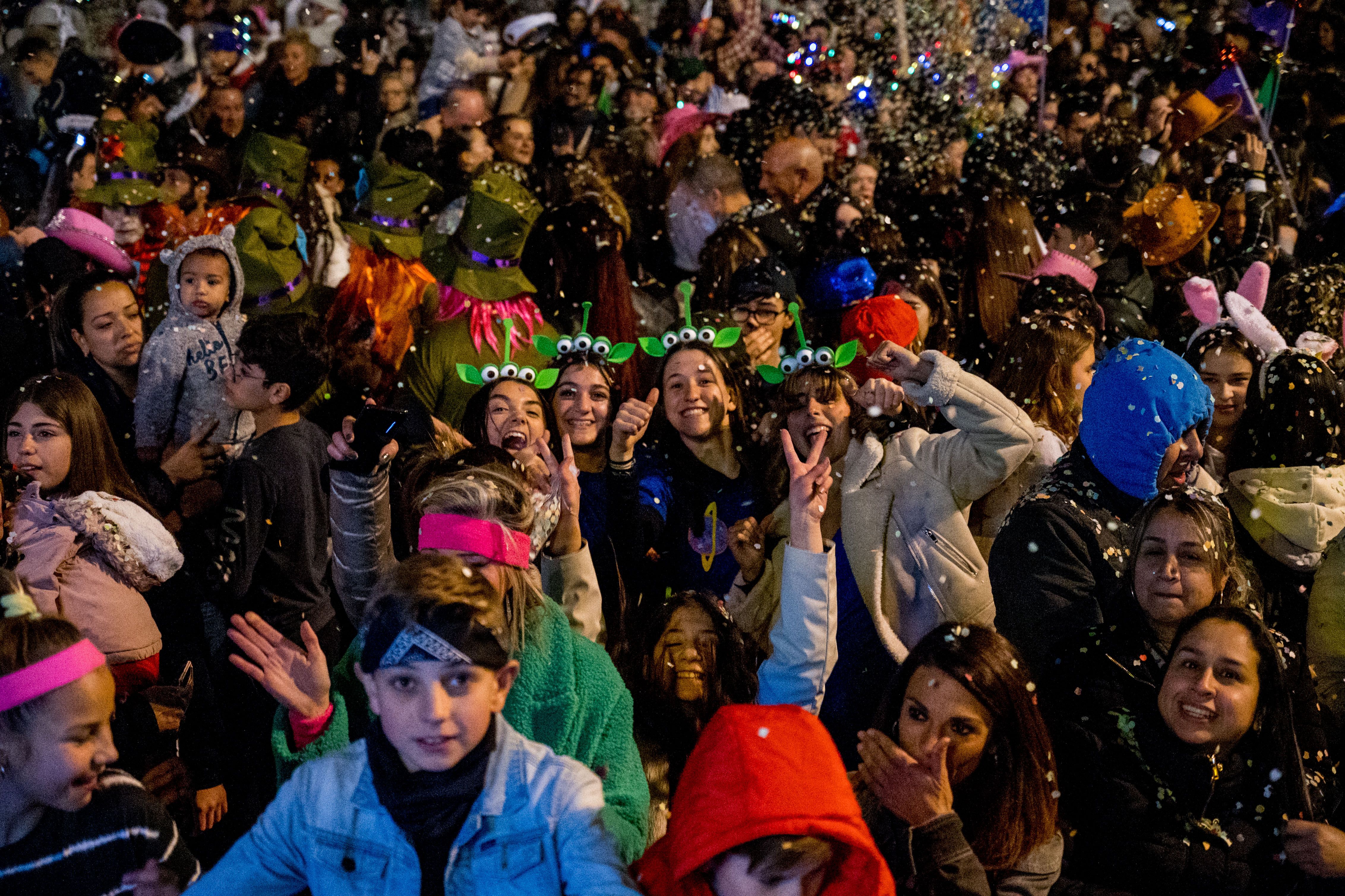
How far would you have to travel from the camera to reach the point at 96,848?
7.17 ft

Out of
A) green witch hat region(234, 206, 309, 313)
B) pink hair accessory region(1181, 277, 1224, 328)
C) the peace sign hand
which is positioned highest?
green witch hat region(234, 206, 309, 313)

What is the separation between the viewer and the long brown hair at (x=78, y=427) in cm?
346

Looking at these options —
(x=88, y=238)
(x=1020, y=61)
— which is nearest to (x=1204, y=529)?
(x=88, y=238)

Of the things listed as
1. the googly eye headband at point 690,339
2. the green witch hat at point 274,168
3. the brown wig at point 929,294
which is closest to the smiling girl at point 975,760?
the googly eye headband at point 690,339

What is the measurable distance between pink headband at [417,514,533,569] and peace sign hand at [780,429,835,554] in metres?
0.71

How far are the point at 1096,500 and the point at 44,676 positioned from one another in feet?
8.66

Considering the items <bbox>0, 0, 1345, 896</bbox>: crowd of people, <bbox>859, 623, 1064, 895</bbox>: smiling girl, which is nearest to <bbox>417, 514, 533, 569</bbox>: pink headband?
<bbox>0, 0, 1345, 896</bbox>: crowd of people

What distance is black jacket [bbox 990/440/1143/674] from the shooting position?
10.0 feet

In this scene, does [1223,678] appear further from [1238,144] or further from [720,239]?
[1238,144]

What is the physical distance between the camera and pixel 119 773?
7.53 feet

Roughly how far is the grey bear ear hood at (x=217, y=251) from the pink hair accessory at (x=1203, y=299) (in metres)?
3.93

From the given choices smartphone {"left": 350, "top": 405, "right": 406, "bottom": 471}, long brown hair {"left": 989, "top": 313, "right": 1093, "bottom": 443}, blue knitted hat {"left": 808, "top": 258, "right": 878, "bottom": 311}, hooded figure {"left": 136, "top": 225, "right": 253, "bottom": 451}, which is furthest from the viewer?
blue knitted hat {"left": 808, "top": 258, "right": 878, "bottom": 311}

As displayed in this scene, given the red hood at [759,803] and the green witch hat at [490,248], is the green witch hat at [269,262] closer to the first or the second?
the green witch hat at [490,248]

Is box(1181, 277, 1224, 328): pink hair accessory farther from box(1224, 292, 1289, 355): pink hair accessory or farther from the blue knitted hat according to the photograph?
the blue knitted hat
